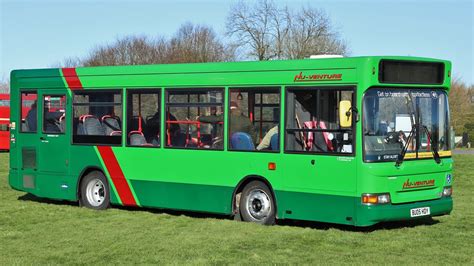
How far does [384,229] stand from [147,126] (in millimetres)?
4692

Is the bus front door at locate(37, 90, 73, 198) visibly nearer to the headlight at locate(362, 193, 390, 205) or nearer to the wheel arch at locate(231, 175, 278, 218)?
the wheel arch at locate(231, 175, 278, 218)

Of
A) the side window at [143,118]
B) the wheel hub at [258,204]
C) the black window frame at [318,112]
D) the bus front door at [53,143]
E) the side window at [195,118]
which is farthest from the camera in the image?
the bus front door at [53,143]

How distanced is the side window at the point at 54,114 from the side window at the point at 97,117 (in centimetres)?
37

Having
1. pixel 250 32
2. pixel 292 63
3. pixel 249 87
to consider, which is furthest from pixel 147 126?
pixel 250 32

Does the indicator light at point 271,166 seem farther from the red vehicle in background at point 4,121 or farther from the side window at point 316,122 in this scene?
the red vehicle in background at point 4,121

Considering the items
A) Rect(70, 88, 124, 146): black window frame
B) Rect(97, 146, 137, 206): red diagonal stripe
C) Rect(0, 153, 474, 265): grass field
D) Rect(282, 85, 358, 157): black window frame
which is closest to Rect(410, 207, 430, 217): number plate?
Rect(0, 153, 474, 265): grass field

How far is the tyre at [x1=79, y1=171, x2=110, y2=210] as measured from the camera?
50.9 feet

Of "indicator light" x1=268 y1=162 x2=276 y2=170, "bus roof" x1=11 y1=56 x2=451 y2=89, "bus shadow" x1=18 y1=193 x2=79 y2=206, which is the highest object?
"bus roof" x1=11 y1=56 x2=451 y2=89

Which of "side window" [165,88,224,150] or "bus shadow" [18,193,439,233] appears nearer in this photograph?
"bus shadow" [18,193,439,233]

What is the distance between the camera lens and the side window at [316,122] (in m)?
11.9

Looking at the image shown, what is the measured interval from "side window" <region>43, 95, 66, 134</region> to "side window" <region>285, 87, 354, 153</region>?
17.6 feet

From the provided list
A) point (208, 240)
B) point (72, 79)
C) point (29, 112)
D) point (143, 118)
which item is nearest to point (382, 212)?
point (208, 240)

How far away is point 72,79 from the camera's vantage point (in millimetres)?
15930

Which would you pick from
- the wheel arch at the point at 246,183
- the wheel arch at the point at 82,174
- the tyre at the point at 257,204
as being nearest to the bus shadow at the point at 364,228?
the tyre at the point at 257,204
